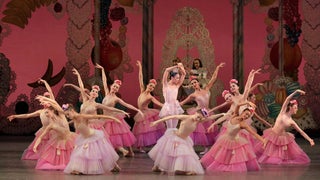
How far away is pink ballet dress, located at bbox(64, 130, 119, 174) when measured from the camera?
9180 mm

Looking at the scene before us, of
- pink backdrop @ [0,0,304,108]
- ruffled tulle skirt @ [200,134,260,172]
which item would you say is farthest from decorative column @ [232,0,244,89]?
ruffled tulle skirt @ [200,134,260,172]

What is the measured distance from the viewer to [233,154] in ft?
31.7

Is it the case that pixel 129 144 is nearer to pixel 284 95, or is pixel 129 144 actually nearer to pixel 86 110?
pixel 86 110

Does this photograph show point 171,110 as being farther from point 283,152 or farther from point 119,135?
point 283,152

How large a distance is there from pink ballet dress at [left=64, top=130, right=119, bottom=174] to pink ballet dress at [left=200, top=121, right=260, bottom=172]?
1353 millimetres

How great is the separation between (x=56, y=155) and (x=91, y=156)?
946 mm

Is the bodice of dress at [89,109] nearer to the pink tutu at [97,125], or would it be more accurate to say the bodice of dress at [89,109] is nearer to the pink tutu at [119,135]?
the pink tutu at [97,125]

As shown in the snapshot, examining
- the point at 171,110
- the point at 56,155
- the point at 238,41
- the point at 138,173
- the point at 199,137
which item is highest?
the point at 238,41

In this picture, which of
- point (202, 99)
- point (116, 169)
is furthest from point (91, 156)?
point (202, 99)

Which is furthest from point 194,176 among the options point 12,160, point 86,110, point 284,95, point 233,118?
point 284,95

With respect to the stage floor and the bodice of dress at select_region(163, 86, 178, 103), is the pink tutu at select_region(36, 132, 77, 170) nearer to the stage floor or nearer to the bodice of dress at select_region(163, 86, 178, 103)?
the stage floor

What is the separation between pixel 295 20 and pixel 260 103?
1.85m

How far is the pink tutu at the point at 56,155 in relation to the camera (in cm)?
989

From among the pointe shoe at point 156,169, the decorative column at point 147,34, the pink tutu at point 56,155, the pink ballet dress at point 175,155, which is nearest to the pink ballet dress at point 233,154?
the pink ballet dress at point 175,155
